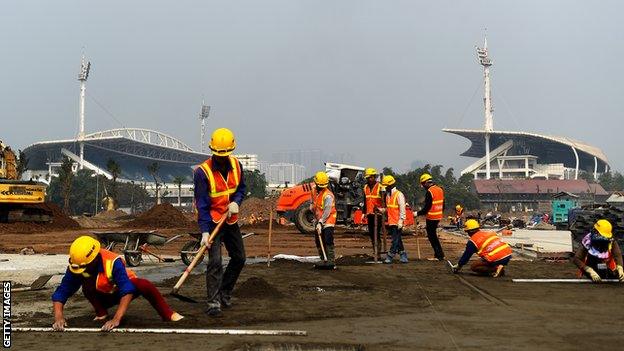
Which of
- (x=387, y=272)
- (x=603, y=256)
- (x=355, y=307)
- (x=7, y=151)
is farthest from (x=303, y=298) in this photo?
(x=7, y=151)

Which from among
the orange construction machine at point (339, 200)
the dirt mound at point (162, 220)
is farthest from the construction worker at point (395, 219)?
the dirt mound at point (162, 220)

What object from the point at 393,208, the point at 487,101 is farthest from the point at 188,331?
the point at 487,101

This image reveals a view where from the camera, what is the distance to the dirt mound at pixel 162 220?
3331 cm

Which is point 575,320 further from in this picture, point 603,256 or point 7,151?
point 7,151

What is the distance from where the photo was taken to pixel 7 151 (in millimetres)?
28688

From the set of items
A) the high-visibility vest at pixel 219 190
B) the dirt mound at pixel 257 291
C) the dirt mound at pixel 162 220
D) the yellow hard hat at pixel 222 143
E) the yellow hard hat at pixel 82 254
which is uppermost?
the yellow hard hat at pixel 222 143

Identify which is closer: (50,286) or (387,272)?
(50,286)

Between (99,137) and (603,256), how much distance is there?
16364 centimetres

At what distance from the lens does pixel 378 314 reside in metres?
6.46

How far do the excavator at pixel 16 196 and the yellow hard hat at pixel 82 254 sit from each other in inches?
883

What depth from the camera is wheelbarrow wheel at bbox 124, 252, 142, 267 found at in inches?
467

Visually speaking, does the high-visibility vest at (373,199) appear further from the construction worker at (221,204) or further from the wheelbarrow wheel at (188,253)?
the construction worker at (221,204)

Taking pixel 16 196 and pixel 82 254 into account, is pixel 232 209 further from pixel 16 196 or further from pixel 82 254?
pixel 16 196

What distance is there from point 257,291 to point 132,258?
4889 millimetres
